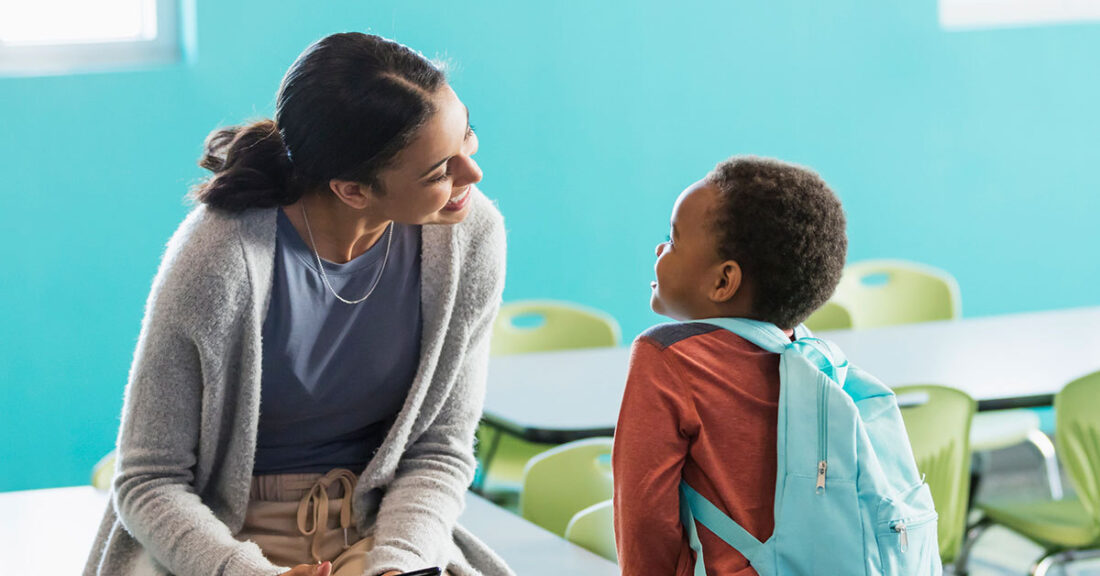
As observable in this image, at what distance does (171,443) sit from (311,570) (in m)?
0.26

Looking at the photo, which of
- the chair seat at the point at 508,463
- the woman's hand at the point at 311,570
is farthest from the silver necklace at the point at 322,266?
the chair seat at the point at 508,463

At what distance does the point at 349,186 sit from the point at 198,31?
2.60m

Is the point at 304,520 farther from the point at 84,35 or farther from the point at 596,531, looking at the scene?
the point at 84,35

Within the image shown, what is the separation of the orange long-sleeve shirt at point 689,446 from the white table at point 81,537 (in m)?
0.44

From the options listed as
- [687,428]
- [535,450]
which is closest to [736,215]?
[687,428]

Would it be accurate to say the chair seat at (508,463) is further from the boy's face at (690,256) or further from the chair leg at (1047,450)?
the boy's face at (690,256)

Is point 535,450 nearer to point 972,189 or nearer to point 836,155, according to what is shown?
point 836,155

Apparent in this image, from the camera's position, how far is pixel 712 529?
1366 millimetres

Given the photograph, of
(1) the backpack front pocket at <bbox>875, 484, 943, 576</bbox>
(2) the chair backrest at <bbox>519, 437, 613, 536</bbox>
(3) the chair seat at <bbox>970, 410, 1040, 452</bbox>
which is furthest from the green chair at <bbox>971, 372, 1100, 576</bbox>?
(1) the backpack front pocket at <bbox>875, 484, 943, 576</bbox>

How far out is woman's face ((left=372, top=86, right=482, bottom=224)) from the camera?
150cm

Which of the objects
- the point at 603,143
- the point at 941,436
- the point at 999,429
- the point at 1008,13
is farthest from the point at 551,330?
the point at 1008,13

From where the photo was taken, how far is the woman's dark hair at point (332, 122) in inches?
57.0

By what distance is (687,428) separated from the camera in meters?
1.34

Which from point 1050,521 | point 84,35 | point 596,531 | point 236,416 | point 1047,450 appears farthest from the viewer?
point 84,35
